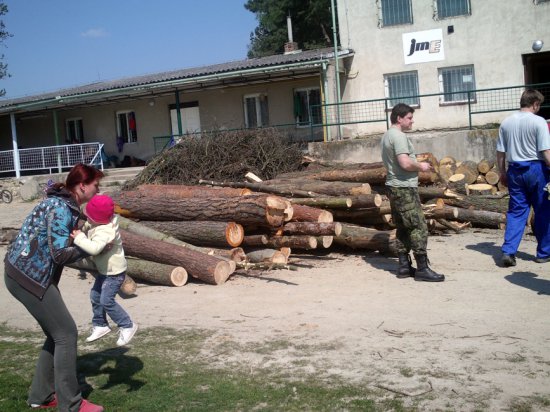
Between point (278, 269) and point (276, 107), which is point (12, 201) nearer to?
point (276, 107)

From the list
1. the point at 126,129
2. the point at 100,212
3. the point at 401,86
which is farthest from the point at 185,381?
the point at 126,129

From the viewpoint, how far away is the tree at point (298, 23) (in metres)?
39.1

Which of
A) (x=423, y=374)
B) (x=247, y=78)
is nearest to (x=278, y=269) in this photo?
(x=423, y=374)

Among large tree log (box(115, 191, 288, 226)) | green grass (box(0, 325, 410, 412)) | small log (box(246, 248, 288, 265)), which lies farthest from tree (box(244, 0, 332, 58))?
green grass (box(0, 325, 410, 412))

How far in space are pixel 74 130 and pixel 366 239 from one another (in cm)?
2286

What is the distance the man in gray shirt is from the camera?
24.2ft

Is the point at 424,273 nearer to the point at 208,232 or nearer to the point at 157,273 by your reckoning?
the point at 208,232

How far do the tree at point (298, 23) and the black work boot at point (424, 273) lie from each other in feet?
108

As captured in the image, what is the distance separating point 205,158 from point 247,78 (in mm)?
7690

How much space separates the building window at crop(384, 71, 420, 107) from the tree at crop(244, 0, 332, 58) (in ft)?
59.0

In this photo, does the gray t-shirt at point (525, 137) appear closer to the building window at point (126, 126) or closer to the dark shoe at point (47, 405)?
the dark shoe at point (47, 405)

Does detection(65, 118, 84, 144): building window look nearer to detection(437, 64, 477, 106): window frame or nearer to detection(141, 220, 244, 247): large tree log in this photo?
detection(437, 64, 477, 106): window frame

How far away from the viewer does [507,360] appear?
4578 mm

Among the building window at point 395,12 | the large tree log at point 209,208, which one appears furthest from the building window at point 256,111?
the large tree log at point 209,208
